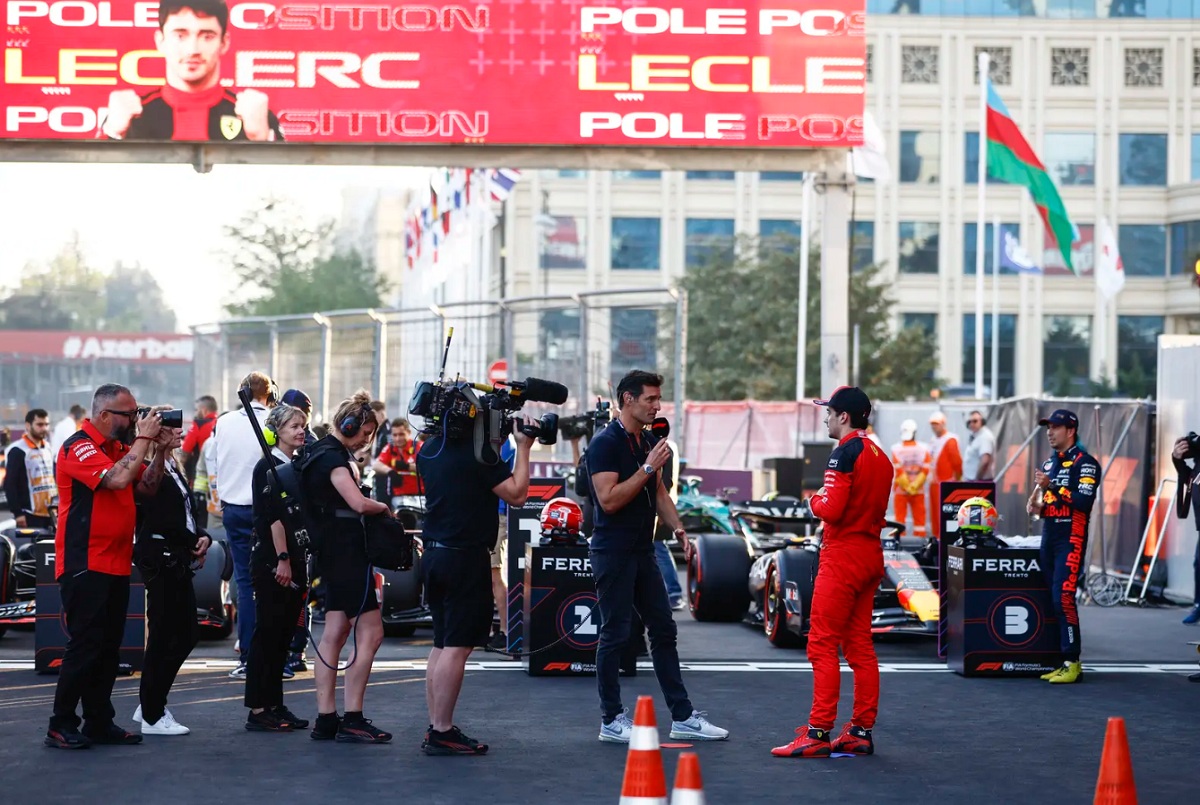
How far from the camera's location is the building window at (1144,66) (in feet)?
227

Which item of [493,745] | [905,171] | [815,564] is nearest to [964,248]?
[905,171]

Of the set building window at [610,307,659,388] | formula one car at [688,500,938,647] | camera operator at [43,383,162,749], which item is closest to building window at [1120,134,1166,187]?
building window at [610,307,659,388]

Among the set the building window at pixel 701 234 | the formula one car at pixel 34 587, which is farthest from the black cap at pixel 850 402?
the building window at pixel 701 234

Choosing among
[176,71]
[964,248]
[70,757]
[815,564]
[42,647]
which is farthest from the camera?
[964,248]

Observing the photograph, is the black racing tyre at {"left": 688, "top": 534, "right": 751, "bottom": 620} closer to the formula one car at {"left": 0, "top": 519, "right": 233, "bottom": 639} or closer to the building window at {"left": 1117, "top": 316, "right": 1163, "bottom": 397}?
the formula one car at {"left": 0, "top": 519, "right": 233, "bottom": 639}

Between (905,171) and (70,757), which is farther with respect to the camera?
(905,171)

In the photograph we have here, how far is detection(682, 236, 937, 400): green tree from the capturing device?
5588 centimetres

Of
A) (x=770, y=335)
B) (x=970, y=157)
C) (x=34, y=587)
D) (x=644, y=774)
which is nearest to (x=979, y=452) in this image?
(x=34, y=587)

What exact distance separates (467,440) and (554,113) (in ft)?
37.7

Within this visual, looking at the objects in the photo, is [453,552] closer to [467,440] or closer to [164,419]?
[467,440]

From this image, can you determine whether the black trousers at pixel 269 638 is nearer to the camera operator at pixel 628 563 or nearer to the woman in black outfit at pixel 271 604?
the woman in black outfit at pixel 271 604

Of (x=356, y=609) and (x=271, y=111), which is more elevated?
→ (x=271, y=111)

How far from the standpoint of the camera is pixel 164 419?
8.93m

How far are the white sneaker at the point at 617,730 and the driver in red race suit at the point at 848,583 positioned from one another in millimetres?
766
